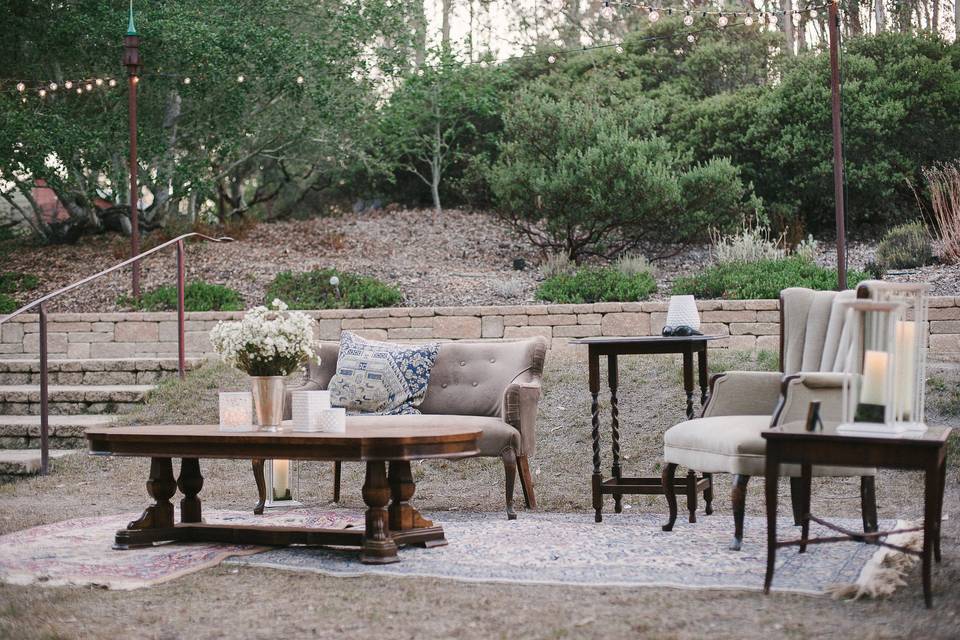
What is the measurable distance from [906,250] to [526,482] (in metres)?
5.55

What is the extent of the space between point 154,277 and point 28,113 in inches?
81.1

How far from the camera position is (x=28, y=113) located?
10.4 m

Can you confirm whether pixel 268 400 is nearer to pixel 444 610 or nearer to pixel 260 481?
pixel 260 481

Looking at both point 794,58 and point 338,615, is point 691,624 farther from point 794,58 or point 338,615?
point 794,58

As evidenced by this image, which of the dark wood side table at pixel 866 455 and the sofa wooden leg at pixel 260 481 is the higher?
the dark wood side table at pixel 866 455

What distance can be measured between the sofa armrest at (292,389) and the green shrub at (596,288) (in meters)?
3.57

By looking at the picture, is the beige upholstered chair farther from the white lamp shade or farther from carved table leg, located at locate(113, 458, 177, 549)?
carved table leg, located at locate(113, 458, 177, 549)

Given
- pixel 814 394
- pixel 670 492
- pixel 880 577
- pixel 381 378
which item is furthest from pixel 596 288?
pixel 880 577

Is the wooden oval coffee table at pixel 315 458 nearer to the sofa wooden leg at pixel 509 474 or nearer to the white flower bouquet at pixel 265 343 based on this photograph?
the white flower bouquet at pixel 265 343

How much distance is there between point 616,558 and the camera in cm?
384

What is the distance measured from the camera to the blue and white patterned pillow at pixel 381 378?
5375mm

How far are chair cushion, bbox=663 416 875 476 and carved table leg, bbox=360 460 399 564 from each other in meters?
1.14

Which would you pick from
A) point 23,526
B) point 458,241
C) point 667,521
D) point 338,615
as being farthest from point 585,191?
point 338,615

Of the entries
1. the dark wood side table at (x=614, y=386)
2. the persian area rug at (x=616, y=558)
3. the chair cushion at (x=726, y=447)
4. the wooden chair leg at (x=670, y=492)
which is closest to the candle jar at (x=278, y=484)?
the persian area rug at (x=616, y=558)
